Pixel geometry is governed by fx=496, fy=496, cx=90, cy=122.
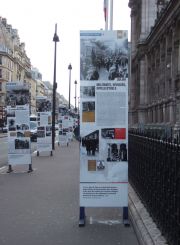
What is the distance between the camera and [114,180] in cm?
818

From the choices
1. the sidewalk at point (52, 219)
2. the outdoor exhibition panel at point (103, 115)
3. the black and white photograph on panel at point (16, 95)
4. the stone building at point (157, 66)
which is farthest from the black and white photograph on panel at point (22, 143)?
the stone building at point (157, 66)

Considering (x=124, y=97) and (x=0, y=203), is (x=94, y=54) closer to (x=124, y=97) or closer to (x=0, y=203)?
(x=124, y=97)

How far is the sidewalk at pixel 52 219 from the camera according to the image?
724 centimetres

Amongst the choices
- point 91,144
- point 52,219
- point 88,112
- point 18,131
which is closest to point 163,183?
point 91,144

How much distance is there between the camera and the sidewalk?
7238 millimetres

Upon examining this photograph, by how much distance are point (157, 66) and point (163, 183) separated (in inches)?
1682

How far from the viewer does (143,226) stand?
7.52 m

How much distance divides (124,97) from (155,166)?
124 centimetres

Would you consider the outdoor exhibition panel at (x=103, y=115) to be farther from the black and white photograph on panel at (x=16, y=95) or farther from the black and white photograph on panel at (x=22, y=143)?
the black and white photograph on panel at (x=16, y=95)

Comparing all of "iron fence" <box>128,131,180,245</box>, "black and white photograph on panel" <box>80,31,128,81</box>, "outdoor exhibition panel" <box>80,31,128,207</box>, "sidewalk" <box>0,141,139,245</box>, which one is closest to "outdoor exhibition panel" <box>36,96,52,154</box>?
"sidewalk" <box>0,141,139,245</box>

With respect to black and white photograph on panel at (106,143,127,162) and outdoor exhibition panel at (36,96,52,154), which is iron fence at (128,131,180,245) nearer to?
black and white photograph on panel at (106,143,127,162)

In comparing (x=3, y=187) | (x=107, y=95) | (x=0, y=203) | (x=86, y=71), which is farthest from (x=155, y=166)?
(x=3, y=187)

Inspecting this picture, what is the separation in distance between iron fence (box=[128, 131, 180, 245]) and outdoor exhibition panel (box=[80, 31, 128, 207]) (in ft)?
1.73

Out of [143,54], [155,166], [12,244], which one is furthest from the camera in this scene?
[143,54]
